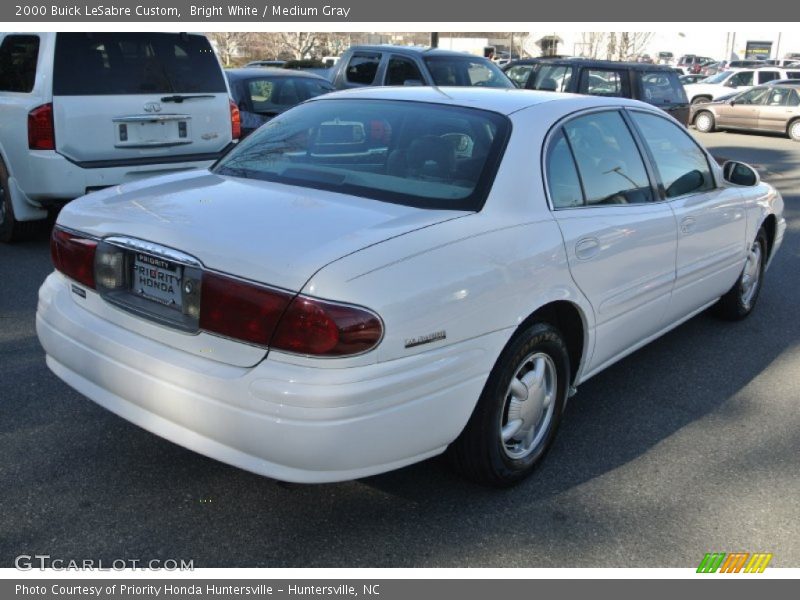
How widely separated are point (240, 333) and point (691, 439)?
240 cm

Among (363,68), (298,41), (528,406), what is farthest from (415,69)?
(298,41)

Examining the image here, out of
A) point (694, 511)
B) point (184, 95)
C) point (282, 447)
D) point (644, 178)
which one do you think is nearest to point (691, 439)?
point (694, 511)

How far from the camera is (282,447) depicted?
2572mm

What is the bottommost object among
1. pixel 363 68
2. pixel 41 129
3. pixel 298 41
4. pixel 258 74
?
pixel 41 129

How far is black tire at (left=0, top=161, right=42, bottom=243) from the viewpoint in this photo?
6.84 m

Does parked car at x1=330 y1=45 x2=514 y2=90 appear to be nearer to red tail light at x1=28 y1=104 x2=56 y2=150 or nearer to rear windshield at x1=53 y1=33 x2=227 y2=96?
rear windshield at x1=53 y1=33 x2=227 y2=96

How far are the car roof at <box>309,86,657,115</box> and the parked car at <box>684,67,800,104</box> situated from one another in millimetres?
23054

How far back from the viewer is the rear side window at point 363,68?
1187cm

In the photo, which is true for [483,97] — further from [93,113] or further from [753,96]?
[753,96]

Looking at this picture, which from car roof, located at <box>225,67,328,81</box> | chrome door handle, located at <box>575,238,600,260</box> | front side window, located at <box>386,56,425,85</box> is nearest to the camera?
chrome door handle, located at <box>575,238,600,260</box>

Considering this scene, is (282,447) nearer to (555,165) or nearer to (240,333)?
(240,333)

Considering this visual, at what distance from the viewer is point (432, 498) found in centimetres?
327

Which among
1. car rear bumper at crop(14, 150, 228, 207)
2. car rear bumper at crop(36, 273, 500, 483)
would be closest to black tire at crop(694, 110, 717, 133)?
car rear bumper at crop(14, 150, 228, 207)

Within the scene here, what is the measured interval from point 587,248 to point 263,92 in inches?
291
